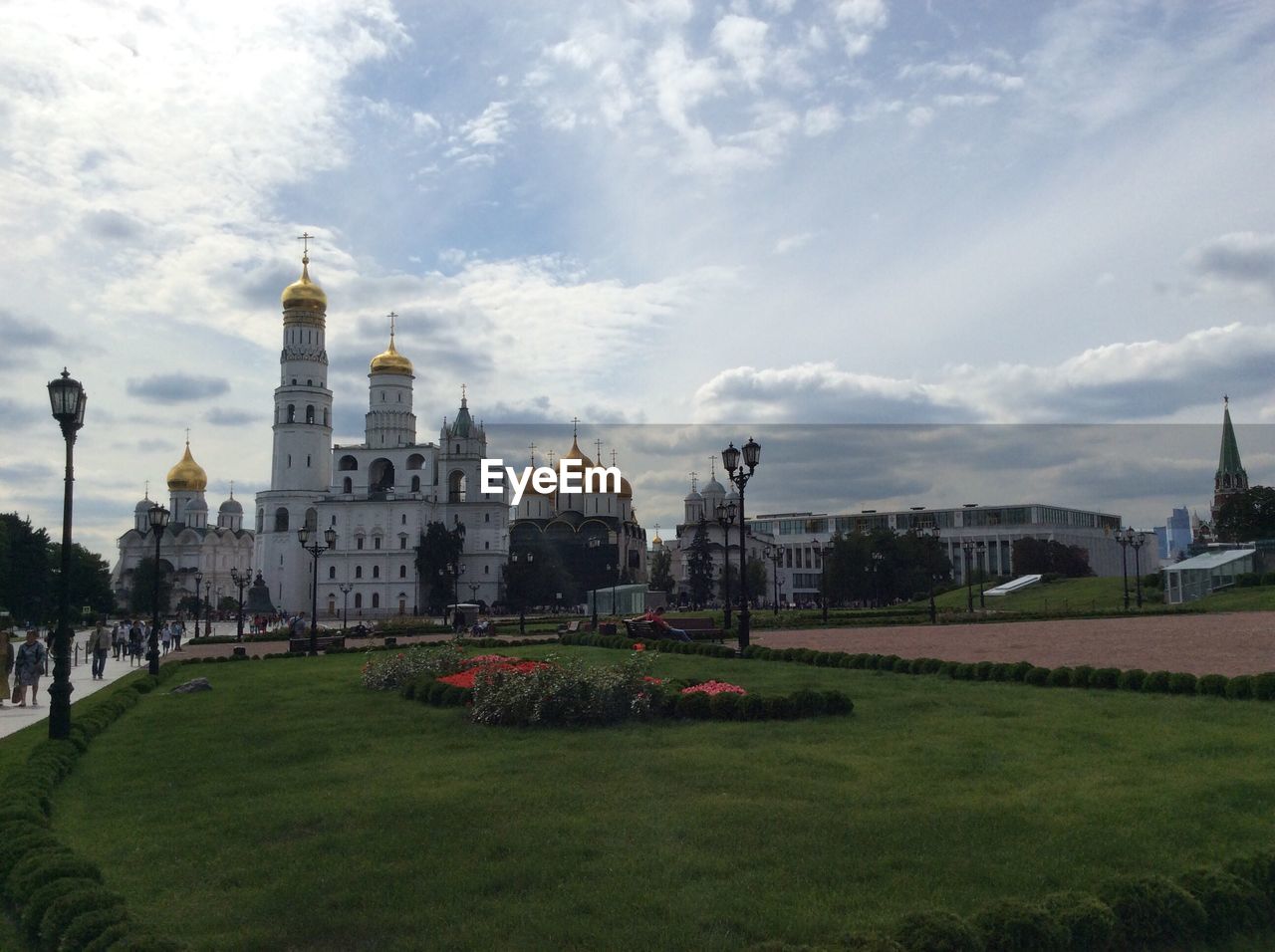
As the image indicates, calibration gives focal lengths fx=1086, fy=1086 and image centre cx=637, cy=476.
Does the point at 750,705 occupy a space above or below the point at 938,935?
above

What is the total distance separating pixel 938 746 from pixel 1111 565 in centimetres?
12733

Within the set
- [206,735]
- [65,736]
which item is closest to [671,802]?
[206,735]

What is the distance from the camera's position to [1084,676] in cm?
1576

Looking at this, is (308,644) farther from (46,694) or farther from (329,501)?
(329,501)

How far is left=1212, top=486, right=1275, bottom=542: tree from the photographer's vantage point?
69062 millimetres

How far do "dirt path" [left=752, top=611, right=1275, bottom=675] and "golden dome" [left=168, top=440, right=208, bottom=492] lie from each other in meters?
78.9

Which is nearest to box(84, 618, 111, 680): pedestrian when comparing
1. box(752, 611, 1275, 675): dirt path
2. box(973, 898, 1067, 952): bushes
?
box(752, 611, 1275, 675): dirt path

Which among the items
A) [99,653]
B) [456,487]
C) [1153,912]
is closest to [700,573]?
[456,487]

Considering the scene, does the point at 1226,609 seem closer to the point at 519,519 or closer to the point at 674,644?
the point at 674,644

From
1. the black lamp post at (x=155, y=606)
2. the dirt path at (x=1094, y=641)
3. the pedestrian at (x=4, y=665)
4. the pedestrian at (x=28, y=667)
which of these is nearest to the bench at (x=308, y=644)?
the black lamp post at (x=155, y=606)

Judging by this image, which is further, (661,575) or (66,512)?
(661,575)

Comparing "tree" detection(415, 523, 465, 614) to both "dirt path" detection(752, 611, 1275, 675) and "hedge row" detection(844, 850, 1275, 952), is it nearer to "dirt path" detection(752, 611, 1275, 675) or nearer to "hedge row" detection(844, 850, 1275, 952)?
"dirt path" detection(752, 611, 1275, 675)

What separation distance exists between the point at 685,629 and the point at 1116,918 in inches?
995

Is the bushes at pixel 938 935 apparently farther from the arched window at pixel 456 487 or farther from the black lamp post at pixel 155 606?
the arched window at pixel 456 487
